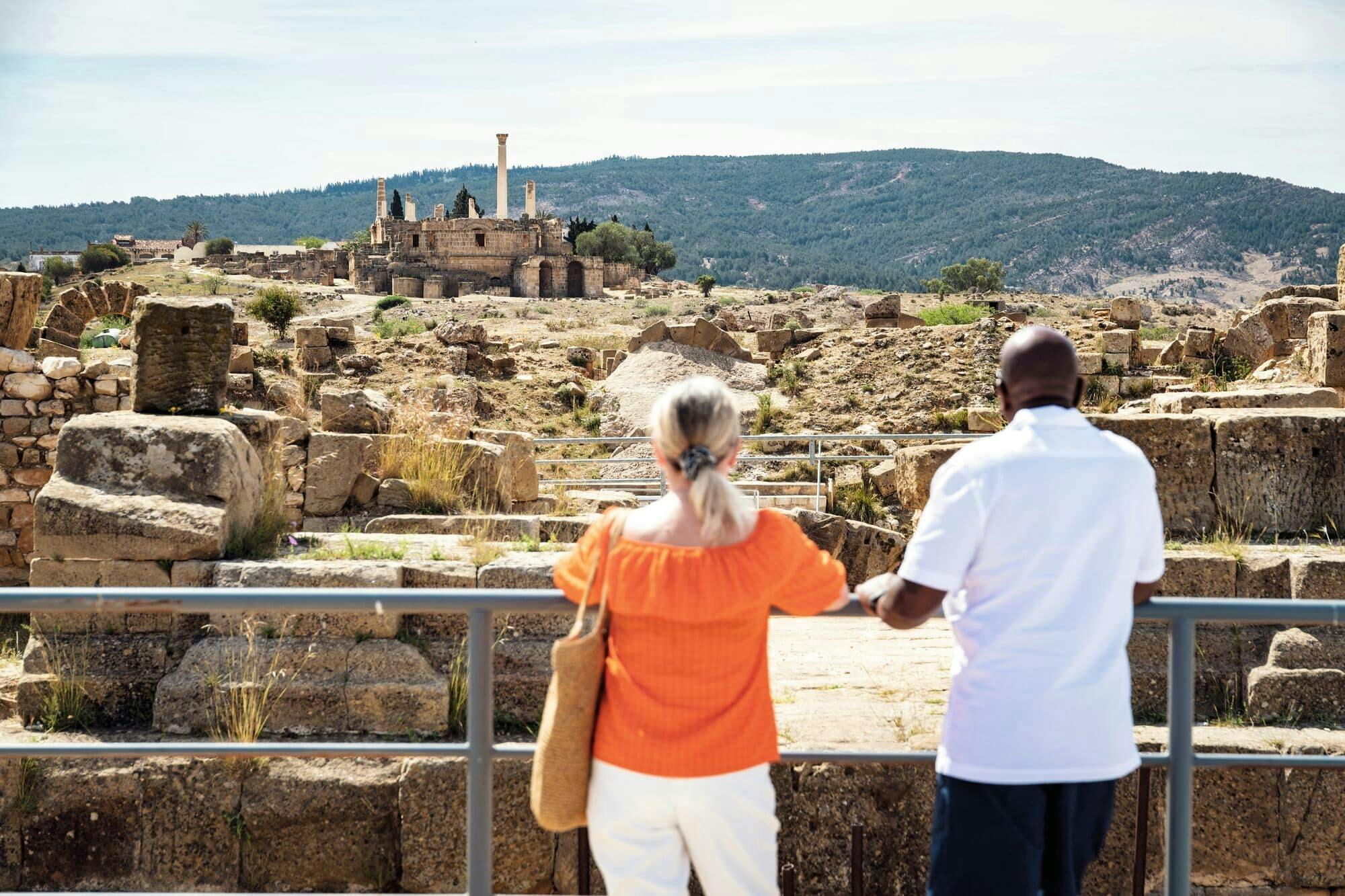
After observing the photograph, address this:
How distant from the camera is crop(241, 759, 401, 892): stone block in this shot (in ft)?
18.5

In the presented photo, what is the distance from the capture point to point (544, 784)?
10.5 feet

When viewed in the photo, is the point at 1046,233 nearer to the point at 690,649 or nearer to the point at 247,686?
the point at 247,686

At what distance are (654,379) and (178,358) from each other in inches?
606

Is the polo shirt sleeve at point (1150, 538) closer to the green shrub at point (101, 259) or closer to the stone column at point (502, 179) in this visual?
the stone column at point (502, 179)

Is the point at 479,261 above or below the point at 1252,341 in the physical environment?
above

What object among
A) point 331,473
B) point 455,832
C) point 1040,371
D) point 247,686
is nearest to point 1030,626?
point 1040,371

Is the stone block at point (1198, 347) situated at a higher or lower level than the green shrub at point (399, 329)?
lower

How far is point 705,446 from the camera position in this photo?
3.21 meters

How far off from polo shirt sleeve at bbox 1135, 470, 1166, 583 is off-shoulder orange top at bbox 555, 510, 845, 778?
0.87m

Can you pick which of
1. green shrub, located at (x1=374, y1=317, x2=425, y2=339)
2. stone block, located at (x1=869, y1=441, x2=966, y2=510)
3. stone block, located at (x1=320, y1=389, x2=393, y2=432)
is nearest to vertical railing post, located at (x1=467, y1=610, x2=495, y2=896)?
stone block, located at (x1=869, y1=441, x2=966, y2=510)

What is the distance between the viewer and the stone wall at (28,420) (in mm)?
13648

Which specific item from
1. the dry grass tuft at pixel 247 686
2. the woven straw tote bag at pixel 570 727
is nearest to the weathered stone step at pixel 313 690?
the dry grass tuft at pixel 247 686

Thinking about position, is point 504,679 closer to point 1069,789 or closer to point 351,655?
point 351,655

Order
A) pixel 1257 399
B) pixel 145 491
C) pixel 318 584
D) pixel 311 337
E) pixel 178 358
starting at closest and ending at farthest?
pixel 318 584, pixel 145 491, pixel 178 358, pixel 1257 399, pixel 311 337
